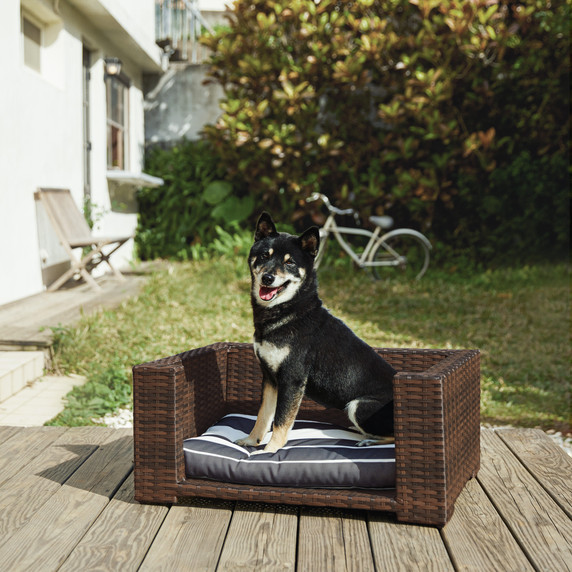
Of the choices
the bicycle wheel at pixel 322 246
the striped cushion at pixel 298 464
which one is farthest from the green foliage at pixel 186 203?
the striped cushion at pixel 298 464

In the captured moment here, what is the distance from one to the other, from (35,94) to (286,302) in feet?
17.1

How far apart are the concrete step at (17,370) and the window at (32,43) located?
3.86 meters

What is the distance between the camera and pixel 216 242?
9.16m

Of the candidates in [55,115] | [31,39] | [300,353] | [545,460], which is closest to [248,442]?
[300,353]

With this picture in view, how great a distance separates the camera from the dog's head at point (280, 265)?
232 centimetres

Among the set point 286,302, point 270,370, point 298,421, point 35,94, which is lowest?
point 298,421

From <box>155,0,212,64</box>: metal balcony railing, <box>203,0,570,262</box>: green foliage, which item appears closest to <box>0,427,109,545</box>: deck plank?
<box>203,0,570,262</box>: green foliage

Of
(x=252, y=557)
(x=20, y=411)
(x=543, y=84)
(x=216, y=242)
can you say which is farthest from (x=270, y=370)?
(x=543, y=84)

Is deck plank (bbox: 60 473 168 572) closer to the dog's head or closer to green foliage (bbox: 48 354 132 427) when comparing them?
the dog's head

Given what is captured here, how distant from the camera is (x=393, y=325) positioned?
5953 millimetres

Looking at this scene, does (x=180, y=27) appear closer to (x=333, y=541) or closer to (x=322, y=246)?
(x=322, y=246)

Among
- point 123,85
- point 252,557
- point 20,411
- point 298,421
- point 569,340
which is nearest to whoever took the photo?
point 252,557

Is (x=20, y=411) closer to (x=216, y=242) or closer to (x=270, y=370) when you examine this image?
(x=270, y=370)

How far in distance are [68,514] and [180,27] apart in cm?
1008
